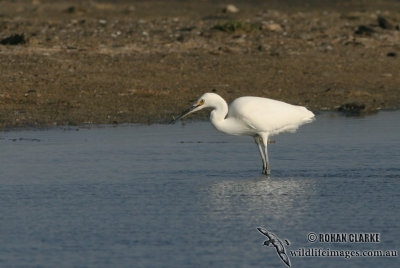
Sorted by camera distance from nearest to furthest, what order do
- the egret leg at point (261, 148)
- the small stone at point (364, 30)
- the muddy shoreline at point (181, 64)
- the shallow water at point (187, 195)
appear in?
1. the shallow water at point (187, 195)
2. the egret leg at point (261, 148)
3. the muddy shoreline at point (181, 64)
4. the small stone at point (364, 30)

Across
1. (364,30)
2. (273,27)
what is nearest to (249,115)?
(273,27)

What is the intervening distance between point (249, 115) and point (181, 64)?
768cm

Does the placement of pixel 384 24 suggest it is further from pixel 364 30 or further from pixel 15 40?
pixel 15 40

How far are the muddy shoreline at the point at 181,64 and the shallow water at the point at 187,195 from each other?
1683 millimetres

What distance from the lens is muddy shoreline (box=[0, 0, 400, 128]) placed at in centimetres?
1481

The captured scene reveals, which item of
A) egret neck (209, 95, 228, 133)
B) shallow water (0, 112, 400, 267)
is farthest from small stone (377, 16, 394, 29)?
egret neck (209, 95, 228, 133)

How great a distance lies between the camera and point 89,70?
55.3ft

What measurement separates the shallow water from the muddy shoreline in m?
1.68

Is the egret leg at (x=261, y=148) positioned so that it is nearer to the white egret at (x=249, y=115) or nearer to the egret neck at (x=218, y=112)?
the white egret at (x=249, y=115)

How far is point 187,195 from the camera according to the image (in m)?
9.03

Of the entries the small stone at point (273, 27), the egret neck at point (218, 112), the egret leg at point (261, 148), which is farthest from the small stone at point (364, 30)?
the egret neck at point (218, 112)

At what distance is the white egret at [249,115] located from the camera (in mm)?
10367

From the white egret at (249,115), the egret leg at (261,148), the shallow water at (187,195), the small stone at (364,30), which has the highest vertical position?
the small stone at (364,30)

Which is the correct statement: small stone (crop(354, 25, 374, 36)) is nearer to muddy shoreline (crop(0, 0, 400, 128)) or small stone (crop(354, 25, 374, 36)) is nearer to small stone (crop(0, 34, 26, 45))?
muddy shoreline (crop(0, 0, 400, 128))
